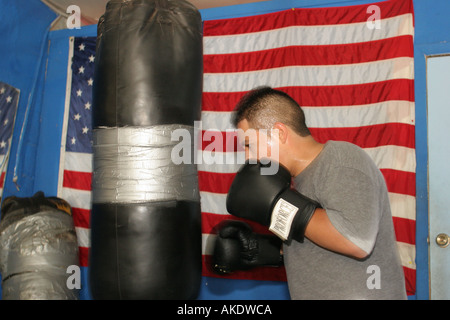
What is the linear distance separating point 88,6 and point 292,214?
111 inches

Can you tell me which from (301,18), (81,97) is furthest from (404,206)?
(81,97)

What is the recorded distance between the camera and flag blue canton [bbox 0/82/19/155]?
273 centimetres

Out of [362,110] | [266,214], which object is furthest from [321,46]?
[266,214]

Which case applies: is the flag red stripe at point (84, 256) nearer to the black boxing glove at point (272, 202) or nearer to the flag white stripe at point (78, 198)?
the flag white stripe at point (78, 198)

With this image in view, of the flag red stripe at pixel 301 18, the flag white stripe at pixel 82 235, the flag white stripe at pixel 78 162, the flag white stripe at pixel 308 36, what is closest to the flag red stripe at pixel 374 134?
the flag white stripe at pixel 308 36

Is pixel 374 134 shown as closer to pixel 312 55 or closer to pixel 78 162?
pixel 312 55

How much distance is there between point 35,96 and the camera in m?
3.15

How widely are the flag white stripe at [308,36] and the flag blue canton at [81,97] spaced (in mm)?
1040

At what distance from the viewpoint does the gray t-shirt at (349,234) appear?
3.93 ft

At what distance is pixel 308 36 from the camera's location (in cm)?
259

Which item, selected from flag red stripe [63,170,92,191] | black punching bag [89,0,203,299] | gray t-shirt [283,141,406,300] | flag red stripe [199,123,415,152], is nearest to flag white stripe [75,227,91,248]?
flag red stripe [63,170,92,191]

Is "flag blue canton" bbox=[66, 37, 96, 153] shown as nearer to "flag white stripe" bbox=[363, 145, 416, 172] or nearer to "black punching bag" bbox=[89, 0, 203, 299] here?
"black punching bag" bbox=[89, 0, 203, 299]

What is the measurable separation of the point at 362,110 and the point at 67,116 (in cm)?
233
